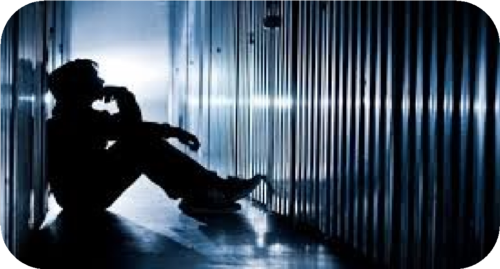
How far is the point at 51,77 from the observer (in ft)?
32.2

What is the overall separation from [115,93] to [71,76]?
2.57 feet

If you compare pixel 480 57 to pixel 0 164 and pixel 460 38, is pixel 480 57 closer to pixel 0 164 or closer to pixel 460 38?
pixel 460 38

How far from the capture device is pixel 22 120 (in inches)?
266

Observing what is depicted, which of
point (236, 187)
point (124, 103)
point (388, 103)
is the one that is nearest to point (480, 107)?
point (388, 103)

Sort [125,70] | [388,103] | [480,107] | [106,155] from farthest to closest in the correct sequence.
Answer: [125,70]
[106,155]
[388,103]
[480,107]

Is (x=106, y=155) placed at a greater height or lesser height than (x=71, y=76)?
lesser

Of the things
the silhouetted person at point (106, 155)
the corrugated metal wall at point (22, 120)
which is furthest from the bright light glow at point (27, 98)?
the silhouetted person at point (106, 155)

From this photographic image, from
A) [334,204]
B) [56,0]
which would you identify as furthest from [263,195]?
[56,0]

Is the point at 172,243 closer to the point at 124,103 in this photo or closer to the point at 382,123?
the point at 382,123

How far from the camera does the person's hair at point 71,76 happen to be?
9.64 m

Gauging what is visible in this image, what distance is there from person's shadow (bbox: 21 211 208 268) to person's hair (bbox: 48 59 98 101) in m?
1.68

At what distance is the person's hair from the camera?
964 cm

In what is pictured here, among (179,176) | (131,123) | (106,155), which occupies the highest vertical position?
(131,123)

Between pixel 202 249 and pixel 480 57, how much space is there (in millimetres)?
3584
